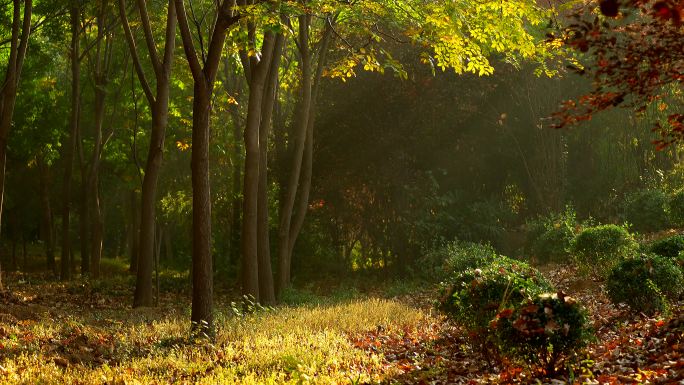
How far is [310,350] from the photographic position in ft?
28.1

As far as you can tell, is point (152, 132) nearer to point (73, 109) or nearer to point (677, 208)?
point (73, 109)

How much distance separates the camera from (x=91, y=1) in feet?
67.6

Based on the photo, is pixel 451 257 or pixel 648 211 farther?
pixel 648 211

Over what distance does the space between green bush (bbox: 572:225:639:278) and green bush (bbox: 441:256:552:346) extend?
20.4ft

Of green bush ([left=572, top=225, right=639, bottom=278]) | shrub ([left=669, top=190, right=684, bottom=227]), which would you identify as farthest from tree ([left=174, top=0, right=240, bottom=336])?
shrub ([left=669, top=190, right=684, bottom=227])

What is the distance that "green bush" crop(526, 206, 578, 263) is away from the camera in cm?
1889

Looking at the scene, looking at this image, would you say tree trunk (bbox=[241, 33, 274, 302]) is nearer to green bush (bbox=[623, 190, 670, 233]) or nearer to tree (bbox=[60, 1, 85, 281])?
tree (bbox=[60, 1, 85, 281])

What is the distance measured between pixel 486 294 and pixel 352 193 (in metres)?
13.7

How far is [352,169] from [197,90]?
12285mm

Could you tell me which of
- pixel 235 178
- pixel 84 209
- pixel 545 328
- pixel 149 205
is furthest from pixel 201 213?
pixel 84 209

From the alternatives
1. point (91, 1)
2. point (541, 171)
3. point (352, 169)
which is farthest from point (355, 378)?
point (541, 171)

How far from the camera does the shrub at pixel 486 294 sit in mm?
7932

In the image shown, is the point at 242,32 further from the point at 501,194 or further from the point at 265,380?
the point at 501,194

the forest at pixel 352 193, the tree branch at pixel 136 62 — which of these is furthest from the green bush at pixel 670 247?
the tree branch at pixel 136 62
